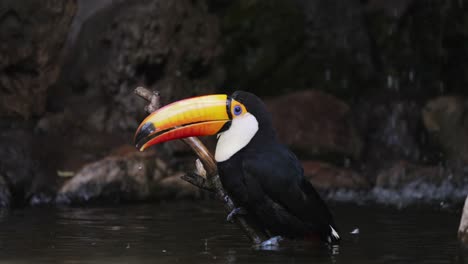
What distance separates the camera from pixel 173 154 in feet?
55.3

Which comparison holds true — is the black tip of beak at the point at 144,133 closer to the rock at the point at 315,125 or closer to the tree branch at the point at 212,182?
the tree branch at the point at 212,182

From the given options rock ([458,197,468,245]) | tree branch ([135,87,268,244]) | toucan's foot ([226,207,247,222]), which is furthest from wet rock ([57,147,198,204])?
rock ([458,197,468,245])

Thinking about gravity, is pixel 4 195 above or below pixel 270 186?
above

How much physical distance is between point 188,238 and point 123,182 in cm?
542

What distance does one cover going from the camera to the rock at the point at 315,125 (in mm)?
17422

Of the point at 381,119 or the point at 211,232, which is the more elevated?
the point at 381,119

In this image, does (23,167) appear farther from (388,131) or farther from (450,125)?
(450,125)

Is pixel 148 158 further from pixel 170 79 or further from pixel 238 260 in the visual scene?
pixel 238 260

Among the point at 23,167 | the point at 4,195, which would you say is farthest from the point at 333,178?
the point at 4,195

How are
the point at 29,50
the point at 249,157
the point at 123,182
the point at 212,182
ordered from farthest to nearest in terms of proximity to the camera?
1. the point at 29,50
2. the point at 123,182
3. the point at 212,182
4. the point at 249,157

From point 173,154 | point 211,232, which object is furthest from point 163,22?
point 211,232


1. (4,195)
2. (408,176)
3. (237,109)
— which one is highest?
(408,176)

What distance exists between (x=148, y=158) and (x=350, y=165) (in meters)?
4.60

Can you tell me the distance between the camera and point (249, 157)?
777 cm
